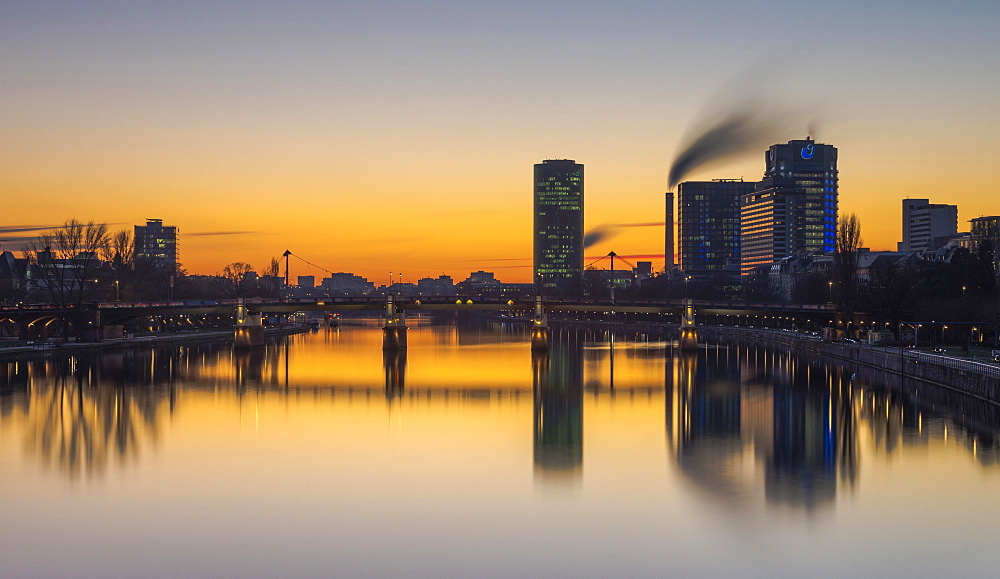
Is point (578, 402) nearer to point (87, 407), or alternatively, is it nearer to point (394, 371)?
point (394, 371)

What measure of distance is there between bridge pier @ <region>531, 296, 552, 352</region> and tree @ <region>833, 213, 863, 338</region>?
2897 cm

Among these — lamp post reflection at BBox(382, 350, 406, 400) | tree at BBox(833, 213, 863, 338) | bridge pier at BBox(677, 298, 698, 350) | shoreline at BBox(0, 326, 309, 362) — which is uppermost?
tree at BBox(833, 213, 863, 338)

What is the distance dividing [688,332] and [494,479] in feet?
226

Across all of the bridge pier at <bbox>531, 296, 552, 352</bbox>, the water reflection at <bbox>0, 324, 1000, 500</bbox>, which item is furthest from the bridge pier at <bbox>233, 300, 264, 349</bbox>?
the bridge pier at <bbox>531, 296, 552, 352</bbox>

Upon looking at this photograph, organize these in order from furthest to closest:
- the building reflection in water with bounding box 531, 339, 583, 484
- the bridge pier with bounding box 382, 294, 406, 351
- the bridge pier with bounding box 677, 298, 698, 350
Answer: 1. the bridge pier with bounding box 382, 294, 406, 351
2. the bridge pier with bounding box 677, 298, 698, 350
3. the building reflection in water with bounding box 531, 339, 583, 484

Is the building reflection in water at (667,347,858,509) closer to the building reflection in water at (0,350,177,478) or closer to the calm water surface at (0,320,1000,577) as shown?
the calm water surface at (0,320,1000,577)

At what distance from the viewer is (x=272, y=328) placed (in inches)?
5910

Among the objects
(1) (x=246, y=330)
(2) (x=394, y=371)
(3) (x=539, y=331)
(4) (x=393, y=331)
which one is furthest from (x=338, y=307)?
(2) (x=394, y=371)

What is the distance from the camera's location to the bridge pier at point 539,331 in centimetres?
10000

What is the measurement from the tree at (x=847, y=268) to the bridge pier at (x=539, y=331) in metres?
29.0

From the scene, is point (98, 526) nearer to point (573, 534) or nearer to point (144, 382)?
point (573, 534)

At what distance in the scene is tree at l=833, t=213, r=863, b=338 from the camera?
91850 millimetres

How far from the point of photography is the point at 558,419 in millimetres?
49438

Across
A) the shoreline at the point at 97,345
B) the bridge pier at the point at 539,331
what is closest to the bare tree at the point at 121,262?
the shoreline at the point at 97,345
